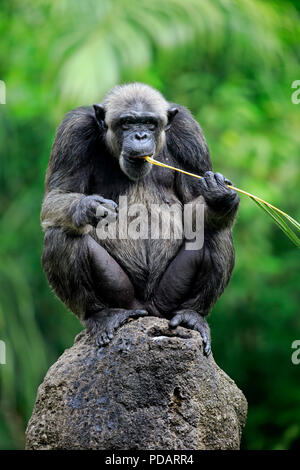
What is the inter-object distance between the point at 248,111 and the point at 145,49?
6.96 ft

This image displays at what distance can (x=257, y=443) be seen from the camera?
43.8ft

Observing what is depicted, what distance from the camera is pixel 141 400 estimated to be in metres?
5.57

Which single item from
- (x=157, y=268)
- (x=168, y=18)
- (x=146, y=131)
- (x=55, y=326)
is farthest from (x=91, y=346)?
(x=168, y=18)

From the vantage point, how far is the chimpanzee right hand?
585 cm

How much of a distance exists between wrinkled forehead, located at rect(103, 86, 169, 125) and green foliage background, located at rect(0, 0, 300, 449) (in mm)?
5554

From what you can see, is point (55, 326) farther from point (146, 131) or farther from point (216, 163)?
point (146, 131)

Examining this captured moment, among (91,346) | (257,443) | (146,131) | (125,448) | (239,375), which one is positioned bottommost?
(257,443)

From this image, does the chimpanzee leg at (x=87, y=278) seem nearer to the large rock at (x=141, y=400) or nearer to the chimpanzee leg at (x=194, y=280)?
the chimpanzee leg at (x=194, y=280)

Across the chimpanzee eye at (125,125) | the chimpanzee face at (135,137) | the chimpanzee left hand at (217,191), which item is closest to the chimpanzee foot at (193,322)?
the chimpanzee left hand at (217,191)

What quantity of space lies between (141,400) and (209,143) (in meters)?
8.79

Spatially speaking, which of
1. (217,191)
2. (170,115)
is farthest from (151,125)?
(217,191)

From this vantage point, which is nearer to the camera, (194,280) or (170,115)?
(194,280)

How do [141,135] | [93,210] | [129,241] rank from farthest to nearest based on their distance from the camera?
[129,241] → [141,135] → [93,210]

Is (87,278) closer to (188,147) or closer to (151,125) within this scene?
(151,125)
